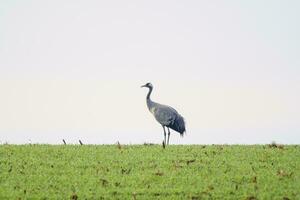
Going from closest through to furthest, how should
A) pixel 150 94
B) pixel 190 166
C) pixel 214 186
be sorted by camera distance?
pixel 214 186, pixel 190 166, pixel 150 94

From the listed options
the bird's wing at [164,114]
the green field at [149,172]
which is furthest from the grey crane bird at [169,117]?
the green field at [149,172]

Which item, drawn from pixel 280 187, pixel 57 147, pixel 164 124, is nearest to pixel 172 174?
pixel 280 187

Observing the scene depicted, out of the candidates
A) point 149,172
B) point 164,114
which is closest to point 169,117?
point 164,114

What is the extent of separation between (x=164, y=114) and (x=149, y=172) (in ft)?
32.4

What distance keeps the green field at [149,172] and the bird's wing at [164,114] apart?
4085 mm

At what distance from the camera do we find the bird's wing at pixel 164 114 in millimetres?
29375

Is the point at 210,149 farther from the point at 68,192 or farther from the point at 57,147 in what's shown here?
the point at 68,192

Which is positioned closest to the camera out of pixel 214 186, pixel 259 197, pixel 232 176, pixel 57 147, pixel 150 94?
pixel 259 197

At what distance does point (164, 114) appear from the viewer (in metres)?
29.8

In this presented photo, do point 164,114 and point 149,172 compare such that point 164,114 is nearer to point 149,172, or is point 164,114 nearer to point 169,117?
point 169,117

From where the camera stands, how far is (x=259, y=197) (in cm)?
1708

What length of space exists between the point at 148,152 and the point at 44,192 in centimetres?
665

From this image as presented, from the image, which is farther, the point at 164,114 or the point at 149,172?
the point at 164,114

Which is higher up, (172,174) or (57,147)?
(57,147)
